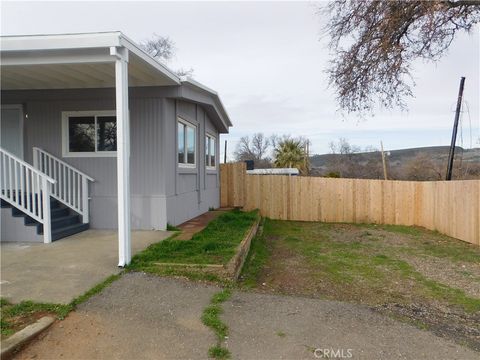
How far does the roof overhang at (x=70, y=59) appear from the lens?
5.11 meters

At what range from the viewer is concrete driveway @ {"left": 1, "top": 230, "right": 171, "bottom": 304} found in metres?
4.03

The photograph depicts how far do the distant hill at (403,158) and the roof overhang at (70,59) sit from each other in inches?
515

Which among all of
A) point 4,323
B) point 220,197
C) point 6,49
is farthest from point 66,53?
point 220,197

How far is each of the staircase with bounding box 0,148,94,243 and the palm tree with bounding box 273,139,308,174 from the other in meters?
30.3

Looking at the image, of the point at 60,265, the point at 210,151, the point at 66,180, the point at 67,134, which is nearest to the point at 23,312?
the point at 60,265

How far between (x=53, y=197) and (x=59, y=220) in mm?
784

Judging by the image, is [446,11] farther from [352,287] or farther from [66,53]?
[66,53]

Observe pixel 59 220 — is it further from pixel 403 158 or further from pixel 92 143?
pixel 403 158

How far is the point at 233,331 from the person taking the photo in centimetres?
343

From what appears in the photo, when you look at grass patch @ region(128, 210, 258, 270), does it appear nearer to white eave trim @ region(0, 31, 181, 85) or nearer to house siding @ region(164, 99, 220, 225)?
house siding @ region(164, 99, 220, 225)

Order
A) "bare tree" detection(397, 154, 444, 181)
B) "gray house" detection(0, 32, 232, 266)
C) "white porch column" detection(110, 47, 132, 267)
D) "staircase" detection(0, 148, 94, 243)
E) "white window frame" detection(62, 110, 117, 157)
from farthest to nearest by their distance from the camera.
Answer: "bare tree" detection(397, 154, 444, 181) → "white window frame" detection(62, 110, 117, 157) → "gray house" detection(0, 32, 232, 266) → "staircase" detection(0, 148, 94, 243) → "white porch column" detection(110, 47, 132, 267)

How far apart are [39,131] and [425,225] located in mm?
11208

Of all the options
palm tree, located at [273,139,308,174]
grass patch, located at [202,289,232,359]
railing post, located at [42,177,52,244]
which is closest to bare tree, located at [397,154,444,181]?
palm tree, located at [273,139,308,174]

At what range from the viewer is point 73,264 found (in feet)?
16.5
